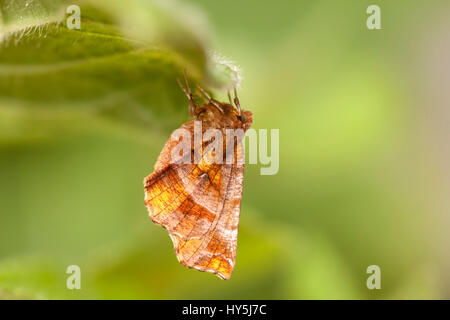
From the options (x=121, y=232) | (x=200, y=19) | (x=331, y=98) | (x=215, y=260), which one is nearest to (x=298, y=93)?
(x=331, y=98)

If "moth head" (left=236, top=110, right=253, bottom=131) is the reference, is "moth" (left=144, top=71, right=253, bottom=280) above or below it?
below

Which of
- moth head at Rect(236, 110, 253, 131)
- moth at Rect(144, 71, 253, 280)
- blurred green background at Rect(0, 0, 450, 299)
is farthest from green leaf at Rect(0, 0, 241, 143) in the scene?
moth head at Rect(236, 110, 253, 131)

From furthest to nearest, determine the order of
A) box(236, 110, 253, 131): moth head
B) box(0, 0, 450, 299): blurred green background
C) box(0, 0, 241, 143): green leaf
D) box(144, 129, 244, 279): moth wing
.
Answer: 1. box(236, 110, 253, 131): moth head
2. box(144, 129, 244, 279): moth wing
3. box(0, 0, 450, 299): blurred green background
4. box(0, 0, 241, 143): green leaf

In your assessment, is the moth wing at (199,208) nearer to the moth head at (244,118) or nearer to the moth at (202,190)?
the moth at (202,190)

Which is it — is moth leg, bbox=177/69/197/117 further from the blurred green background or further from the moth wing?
the moth wing

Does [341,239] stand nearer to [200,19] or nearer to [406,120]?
[406,120]
